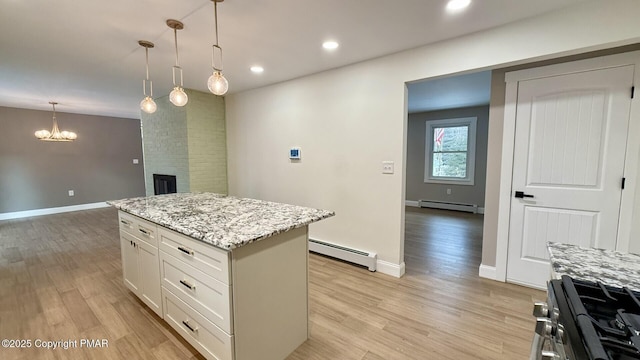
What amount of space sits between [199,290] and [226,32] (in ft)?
6.79

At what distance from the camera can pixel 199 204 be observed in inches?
90.1

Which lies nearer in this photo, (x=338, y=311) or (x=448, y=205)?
(x=338, y=311)

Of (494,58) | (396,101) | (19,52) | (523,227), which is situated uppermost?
(19,52)

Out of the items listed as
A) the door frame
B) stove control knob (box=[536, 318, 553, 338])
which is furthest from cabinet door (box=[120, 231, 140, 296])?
the door frame

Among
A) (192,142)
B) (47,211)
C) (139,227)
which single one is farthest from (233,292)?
(47,211)

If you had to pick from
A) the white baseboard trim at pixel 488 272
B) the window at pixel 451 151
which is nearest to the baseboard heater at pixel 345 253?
the white baseboard trim at pixel 488 272

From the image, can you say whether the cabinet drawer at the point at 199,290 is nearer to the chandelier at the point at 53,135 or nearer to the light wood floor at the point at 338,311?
the light wood floor at the point at 338,311

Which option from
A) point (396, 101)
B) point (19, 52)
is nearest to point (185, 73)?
point (19, 52)

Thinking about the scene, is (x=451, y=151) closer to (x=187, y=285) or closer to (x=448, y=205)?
(x=448, y=205)

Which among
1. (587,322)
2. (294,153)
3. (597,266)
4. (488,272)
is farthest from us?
(294,153)

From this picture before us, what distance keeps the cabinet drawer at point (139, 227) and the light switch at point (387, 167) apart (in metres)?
2.15

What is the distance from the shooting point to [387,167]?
111 inches

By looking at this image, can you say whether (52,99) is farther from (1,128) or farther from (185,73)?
(185,73)

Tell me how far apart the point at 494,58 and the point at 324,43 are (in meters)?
1.47
